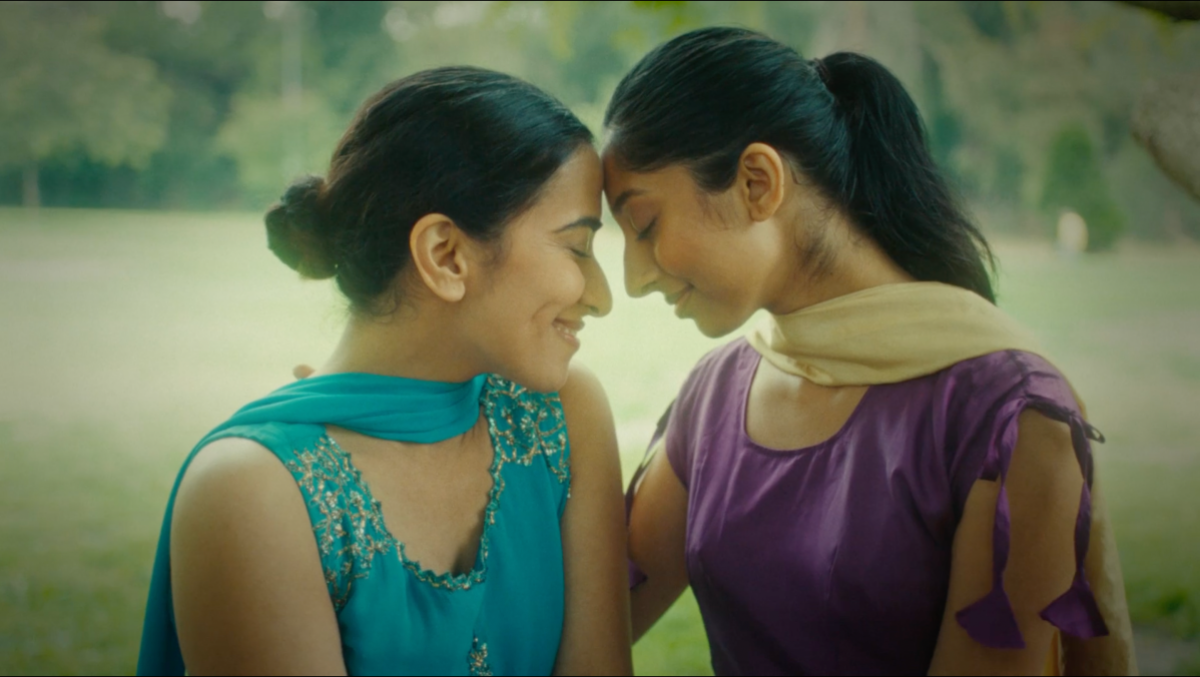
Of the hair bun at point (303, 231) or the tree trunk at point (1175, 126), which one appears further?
the tree trunk at point (1175, 126)

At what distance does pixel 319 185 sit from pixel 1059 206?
2554mm

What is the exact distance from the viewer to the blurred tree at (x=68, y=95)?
2.29 m

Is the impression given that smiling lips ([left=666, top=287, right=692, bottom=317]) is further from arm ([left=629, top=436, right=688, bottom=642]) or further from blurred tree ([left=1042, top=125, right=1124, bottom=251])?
blurred tree ([left=1042, top=125, right=1124, bottom=251])

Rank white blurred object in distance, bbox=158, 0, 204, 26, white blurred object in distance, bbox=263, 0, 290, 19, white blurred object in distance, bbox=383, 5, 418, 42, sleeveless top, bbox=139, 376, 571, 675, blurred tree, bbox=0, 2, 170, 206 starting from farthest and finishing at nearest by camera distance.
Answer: white blurred object in distance, bbox=383, 5, 418, 42 < white blurred object in distance, bbox=263, 0, 290, 19 < white blurred object in distance, bbox=158, 0, 204, 26 < blurred tree, bbox=0, 2, 170, 206 < sleeveless top, bbox=139, 376, 571, 675

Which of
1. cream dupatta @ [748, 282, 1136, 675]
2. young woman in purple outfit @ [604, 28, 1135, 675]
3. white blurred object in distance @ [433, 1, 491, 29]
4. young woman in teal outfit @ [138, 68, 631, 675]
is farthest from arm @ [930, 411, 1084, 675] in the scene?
white blurred object in distance @ [433, 1, 491, 29]

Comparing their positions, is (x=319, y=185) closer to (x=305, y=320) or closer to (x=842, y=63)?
(x=842, y=63)

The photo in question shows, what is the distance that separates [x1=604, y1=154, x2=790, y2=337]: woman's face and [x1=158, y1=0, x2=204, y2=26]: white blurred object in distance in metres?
1.52

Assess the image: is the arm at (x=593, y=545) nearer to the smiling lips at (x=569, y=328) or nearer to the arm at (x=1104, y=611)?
the smiling lips at (x=569, y=328)

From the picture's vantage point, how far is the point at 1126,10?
10.1 feet

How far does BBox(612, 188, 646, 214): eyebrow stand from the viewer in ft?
4.96

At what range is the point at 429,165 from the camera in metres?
1.37

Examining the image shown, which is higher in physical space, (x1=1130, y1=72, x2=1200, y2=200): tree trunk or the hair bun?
(x1=1130, y1=72, x2=1200, y2=200): tree trunk

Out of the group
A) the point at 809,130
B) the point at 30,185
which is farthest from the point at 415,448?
the point at 30,185

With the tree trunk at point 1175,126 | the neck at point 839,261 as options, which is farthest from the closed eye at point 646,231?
the tree trunk at point 1175,126
